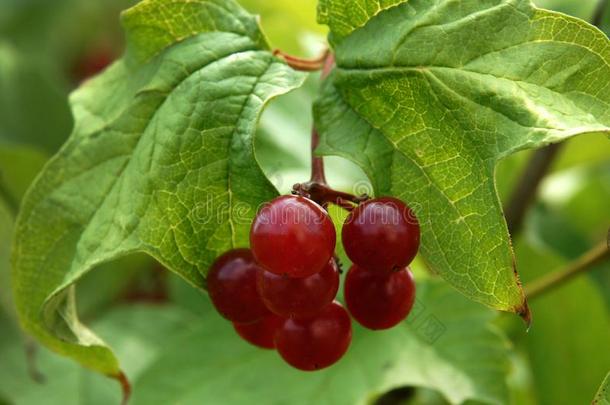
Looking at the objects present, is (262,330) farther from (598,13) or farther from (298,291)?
(598,13)

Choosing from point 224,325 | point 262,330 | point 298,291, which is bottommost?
point 224,325

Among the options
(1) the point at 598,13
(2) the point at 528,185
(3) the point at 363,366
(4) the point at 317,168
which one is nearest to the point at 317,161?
(4) the point at 317,168

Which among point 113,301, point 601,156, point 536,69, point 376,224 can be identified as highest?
point 536,69

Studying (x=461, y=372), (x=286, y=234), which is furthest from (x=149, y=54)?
(x=461, y=372)

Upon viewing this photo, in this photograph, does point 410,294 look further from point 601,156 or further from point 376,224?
point 601,156

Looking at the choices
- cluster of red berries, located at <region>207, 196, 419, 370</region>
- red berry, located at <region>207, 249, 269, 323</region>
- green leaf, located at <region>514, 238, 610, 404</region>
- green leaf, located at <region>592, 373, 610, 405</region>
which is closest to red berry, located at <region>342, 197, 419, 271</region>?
cluster of red berries, located at <region>207, 196, 419, 370</region>

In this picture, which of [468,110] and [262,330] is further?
[262,330]
